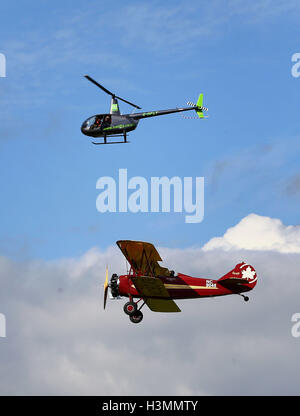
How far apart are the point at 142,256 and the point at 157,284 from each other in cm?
204

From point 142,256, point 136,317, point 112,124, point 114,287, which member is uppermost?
point 112,124

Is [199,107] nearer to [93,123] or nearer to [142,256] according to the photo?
[93,123]

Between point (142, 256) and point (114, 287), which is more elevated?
point (142, 256)

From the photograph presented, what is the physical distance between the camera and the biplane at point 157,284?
4647 cm

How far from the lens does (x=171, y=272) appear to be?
4838cm

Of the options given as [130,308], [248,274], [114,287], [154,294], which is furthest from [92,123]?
[248,274]

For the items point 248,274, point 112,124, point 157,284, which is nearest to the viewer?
point 157,284

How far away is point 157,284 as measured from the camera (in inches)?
1817

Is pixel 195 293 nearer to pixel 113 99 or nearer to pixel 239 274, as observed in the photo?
pixel 239 274

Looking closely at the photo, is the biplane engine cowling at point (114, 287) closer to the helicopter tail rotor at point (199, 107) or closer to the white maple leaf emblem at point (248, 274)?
the white maple leaf emblem at point (248, 274)

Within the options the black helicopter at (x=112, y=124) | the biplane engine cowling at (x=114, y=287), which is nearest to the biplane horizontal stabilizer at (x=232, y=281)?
the biplane engine cowling at (x=114, y=287)

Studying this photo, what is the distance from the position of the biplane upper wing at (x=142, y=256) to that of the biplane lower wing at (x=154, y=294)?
1098 millimetres

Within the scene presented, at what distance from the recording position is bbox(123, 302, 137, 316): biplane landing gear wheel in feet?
155
